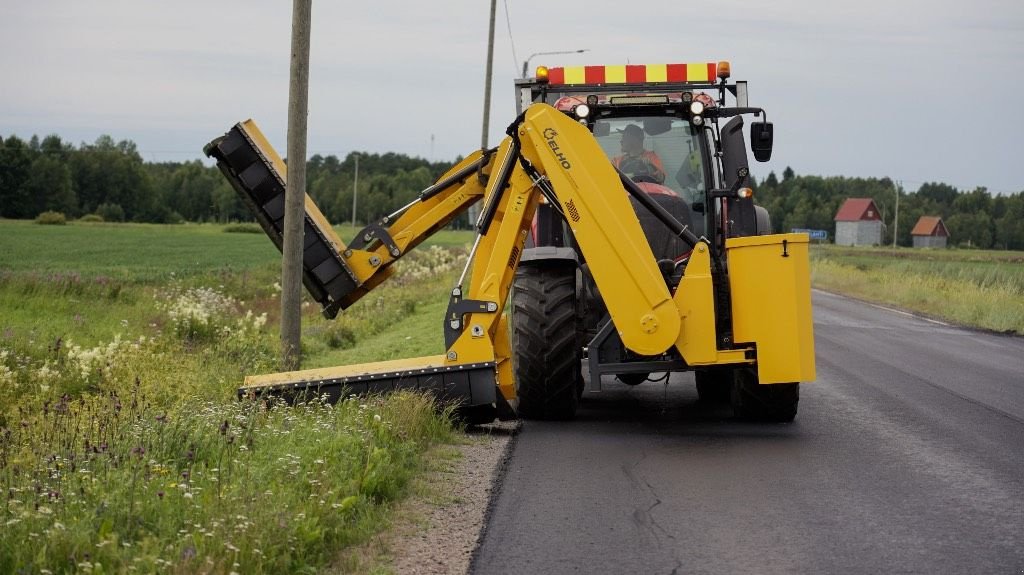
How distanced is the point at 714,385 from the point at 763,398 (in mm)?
2012

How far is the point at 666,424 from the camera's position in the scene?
39.9 ft

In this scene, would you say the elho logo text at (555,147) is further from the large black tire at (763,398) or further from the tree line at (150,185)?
the tree line at (150,185)

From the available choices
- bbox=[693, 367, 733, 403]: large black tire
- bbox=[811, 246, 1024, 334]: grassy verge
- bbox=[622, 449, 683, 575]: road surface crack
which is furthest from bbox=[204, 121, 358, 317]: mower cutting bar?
bbox=[811, 246, 1024, 334]: grassy verge

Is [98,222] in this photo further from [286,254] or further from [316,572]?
[316,572]

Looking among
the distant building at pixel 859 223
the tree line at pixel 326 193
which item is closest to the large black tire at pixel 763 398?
the tree line at pixel 326 193

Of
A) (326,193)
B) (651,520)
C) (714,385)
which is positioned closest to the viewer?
(651,520)

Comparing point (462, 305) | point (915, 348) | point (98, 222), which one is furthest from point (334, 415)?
point (98, 222)

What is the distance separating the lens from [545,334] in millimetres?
11445

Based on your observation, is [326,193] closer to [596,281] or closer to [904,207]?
[904,207]

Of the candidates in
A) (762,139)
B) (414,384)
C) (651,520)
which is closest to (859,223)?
(762,139)

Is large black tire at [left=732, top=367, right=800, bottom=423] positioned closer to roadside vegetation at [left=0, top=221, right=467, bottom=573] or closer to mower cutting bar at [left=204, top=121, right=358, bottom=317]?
roadside vegetation at [left=0, top=221, right=467, bottom=573]

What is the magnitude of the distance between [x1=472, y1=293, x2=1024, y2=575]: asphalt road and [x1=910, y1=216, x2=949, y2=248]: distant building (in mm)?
122969

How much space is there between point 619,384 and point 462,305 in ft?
15.0

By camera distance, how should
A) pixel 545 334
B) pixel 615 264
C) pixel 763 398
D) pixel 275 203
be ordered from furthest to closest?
pixel 275 203, pixel 763 398, pixel 545 334, pixel 615 264
